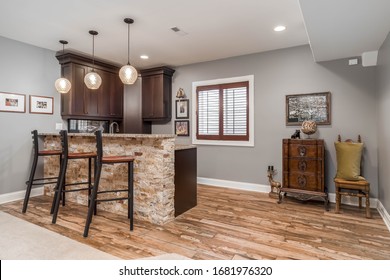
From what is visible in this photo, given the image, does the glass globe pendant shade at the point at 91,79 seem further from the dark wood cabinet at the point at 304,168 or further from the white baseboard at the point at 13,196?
the dark wood cabinet at the point at 304,168

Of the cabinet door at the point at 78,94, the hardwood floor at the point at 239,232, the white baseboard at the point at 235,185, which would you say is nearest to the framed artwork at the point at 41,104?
the cabinet door at the point at 78,94

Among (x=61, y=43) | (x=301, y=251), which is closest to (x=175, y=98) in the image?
(x=61, y=43)

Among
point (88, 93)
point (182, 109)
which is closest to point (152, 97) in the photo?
point (182, 109)

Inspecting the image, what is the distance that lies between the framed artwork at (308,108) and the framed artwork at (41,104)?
14.9 feet

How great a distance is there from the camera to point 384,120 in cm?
292

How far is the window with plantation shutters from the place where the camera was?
455 cm

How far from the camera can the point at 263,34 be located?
139 inches

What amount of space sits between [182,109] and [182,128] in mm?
452

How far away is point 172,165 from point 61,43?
3.12 m

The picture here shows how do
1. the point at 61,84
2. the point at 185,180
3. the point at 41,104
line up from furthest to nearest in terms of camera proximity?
the point at 41,104 < the point at 61,84 < the point at 185,180

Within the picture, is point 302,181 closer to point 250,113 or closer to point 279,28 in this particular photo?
point 250,113

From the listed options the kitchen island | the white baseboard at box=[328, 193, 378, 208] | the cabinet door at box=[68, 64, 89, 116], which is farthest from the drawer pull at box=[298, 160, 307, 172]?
the cabinet door at box=[68, 64, 89, 116]

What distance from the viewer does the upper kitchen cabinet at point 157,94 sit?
5168 millimetres

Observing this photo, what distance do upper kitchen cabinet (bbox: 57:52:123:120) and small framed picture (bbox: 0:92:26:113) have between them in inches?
26.1
